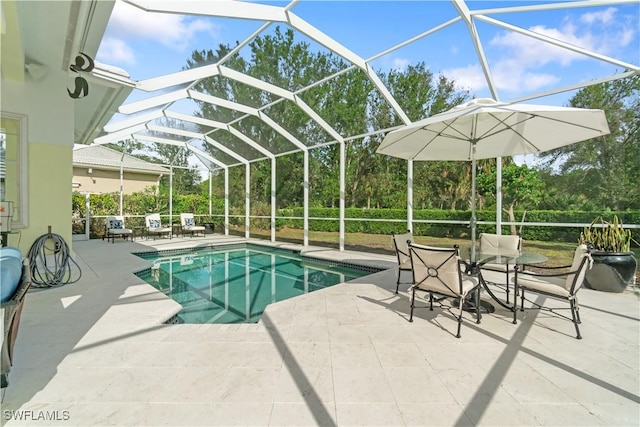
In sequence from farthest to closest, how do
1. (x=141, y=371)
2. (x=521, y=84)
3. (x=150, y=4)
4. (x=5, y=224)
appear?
(x=521, y=84) → (x=150, y=4) → (x=5, y=224) → (x=141, y=371)

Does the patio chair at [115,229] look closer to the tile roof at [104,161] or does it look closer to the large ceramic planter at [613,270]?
the tile roof at [104,161]

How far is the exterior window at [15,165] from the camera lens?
15.7 feet

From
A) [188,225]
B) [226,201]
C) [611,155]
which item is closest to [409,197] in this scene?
[611,155]

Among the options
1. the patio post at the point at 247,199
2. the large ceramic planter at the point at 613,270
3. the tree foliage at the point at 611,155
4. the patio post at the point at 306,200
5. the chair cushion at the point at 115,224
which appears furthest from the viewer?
the patio post at the point at 247,199

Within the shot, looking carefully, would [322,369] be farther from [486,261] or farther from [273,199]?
[273,199]

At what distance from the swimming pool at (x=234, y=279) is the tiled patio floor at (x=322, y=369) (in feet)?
3.68

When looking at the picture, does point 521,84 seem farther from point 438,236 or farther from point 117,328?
point 117,328

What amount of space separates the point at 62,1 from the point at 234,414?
15.5 feet

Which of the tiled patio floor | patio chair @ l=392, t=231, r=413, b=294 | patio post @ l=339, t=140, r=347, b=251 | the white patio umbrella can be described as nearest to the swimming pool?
the tiled patio floor

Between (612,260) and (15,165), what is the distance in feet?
32.2

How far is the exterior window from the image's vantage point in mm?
4793

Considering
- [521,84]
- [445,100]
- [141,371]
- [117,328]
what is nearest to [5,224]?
[117,328]

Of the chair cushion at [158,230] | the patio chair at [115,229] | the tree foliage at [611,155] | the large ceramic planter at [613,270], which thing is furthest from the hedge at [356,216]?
the chair cushion at [158,230]

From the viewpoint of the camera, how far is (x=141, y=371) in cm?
239
